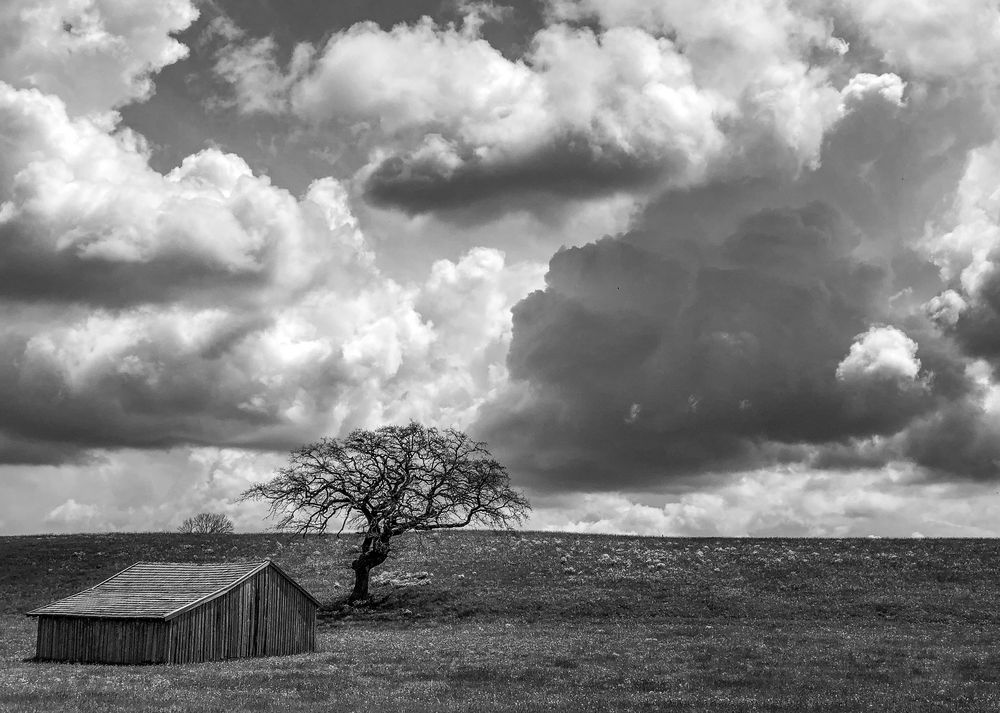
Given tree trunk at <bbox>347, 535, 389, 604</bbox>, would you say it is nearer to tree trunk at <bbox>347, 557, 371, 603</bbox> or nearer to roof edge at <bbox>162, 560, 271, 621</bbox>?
tree trunk at <bbox>347, 557, 371, 603</bbox>

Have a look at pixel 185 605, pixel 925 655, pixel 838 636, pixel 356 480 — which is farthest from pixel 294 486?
pixel 925 655

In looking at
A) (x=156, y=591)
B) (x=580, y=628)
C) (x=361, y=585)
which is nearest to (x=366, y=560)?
(x=361, y=585)

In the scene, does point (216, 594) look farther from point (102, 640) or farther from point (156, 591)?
point (102, 640)

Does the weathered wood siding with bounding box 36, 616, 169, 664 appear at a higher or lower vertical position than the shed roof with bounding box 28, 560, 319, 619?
lower

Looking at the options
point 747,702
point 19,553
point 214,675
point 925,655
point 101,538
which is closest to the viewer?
point 747,702

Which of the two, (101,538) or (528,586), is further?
(101,538)

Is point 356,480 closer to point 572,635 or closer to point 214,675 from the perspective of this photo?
point 572,635

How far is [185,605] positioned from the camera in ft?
160

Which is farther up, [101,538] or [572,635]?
[101,538]

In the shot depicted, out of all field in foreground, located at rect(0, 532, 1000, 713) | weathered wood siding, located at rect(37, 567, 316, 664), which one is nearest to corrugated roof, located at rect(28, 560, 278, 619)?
weathered wood siding, located at rect(37, 567, 316, 664)

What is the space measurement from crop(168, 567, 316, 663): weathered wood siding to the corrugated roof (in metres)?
0.57

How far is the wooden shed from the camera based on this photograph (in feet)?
158

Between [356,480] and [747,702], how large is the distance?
1458 inches

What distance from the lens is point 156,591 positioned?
5122 centimetres
